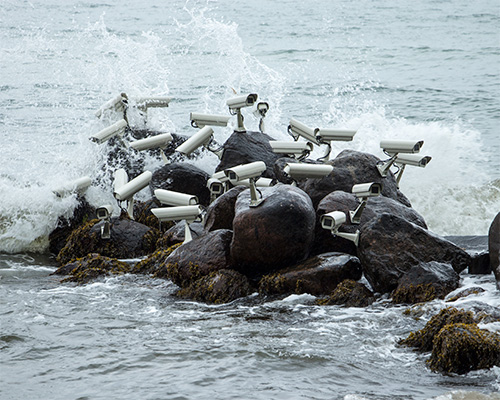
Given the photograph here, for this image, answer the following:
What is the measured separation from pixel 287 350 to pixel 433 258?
2021 millimetres

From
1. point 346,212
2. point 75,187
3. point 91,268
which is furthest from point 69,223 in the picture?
point 346,212

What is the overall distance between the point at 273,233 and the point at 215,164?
348 centimetres

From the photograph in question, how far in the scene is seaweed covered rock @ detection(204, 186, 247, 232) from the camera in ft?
23.6

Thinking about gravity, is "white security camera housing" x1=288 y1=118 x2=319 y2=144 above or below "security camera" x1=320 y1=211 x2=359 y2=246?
above

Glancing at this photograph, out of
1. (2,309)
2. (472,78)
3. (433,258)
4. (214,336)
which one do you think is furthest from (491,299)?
(472,78)

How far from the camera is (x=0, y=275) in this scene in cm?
752

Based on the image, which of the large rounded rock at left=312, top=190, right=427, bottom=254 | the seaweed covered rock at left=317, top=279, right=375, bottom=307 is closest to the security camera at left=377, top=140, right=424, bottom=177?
the large rounded rock at left=312, top=190, right=427, bottom=254

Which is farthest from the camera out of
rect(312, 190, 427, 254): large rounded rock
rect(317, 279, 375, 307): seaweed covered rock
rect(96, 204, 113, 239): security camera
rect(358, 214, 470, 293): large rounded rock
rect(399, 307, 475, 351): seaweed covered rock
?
rect(96, 204, 113, 239): security camera

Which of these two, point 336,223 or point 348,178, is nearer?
point 336,223

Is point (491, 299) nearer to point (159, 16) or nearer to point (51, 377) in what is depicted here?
point (51, 377)

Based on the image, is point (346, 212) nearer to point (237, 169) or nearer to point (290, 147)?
point (237, 169)

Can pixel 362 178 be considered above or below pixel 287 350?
above

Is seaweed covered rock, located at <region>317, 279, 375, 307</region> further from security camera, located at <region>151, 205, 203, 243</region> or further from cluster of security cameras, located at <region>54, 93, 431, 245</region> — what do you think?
security camera, located at <region>151, 205, 203, 243</region>

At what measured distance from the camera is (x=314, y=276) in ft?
20.4
